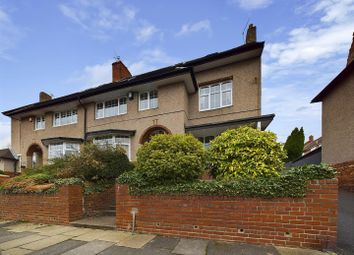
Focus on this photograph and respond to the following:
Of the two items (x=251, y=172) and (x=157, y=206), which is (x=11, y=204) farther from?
(x=251, y=172)

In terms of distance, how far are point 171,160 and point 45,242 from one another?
3544 millimetres

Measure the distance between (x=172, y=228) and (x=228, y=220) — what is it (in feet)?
4.50

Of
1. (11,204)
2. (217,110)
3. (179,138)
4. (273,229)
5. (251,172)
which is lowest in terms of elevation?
(11,204)

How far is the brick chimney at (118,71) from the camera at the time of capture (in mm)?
19719

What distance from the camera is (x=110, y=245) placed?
5.23 metres

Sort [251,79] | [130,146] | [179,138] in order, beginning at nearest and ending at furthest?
[179,138], [251,79], [130,146]

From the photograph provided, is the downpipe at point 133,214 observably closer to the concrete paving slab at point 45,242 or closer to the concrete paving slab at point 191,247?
the concrete paving slab at point 191,247

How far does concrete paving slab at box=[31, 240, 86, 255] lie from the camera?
4941mm

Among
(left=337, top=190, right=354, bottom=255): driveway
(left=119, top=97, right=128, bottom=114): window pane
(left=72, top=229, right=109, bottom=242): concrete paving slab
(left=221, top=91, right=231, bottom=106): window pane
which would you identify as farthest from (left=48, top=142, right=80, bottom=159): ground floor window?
(left=337, top=190, right=354, bottom=255): driveway

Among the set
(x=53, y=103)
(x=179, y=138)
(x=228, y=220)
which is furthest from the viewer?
(x=53, y=103)

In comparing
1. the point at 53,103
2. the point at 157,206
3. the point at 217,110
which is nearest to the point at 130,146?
the point at 217,110

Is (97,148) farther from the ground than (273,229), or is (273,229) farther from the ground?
(97,148)

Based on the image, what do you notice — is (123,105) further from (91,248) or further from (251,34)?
(91,248)

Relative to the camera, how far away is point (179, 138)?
6617mm
